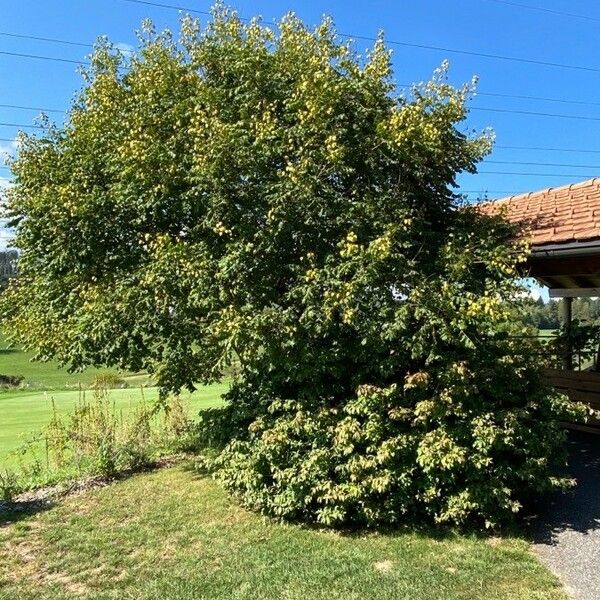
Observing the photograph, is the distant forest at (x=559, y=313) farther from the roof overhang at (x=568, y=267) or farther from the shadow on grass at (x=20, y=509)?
the shadow on grass at (x=20, y=509)

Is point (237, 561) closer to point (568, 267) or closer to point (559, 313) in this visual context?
point (568, 267)

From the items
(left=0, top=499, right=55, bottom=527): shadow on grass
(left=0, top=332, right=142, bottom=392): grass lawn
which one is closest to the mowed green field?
(left=0, top=332, right=142, bottom=392): grass lawn

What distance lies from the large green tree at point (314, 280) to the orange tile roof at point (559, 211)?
739 mm

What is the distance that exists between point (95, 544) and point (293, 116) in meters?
4.22

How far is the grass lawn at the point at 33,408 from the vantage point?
10.7m

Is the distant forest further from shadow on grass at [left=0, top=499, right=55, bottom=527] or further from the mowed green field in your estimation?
shadow on grass at [left=0, top=499, right=55, bottom=527]

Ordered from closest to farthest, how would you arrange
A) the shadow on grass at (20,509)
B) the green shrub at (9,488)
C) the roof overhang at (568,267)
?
the shadow on grass at (20,509)
the roof overhang at (568,267)
the green shrub at (9,488)

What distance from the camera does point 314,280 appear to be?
15.9 ft

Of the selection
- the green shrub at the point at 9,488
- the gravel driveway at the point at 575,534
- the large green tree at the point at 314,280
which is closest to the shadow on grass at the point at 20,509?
the green shrub at the point at 9,488

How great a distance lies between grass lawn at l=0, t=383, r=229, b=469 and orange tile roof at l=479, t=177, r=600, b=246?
7388 millimetres

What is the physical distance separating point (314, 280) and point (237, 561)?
2.32 metres

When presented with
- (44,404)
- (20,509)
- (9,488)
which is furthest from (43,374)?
(20,509)

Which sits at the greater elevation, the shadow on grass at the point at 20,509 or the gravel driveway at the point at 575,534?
the gravel driveway at the point at 575,534

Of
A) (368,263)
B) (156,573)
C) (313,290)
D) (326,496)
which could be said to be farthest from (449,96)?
(156,573)
